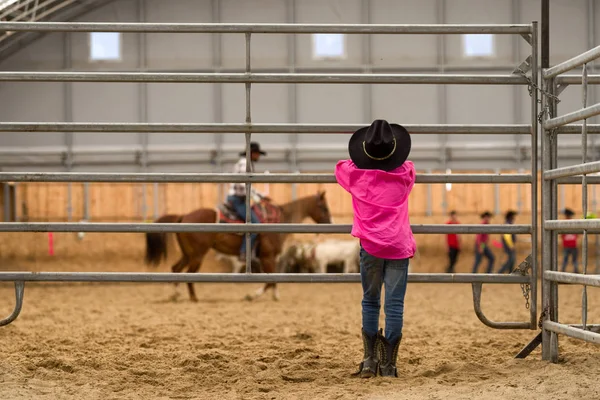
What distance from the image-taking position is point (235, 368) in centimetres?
475

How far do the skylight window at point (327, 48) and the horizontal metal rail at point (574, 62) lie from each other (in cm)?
1534

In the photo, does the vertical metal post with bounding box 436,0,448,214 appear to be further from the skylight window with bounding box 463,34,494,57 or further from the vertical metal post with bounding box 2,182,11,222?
the vertical metal post with bounding box 2,182,11,222

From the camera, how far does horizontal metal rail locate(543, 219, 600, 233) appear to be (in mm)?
3869

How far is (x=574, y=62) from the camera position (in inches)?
169

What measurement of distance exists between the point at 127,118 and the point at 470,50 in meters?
8.36

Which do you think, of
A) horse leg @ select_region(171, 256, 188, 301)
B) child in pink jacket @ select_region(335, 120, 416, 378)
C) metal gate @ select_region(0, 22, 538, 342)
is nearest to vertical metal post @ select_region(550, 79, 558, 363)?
metal gate @ select_region(0, 22, 538, 342)

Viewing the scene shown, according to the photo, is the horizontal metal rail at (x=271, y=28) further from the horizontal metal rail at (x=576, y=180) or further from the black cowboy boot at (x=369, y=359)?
the black cowboy boot at (x=369, y=359)

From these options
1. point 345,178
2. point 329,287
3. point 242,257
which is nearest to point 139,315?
point 242,257

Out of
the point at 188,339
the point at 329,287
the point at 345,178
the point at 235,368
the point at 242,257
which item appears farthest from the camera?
the point at 329,287

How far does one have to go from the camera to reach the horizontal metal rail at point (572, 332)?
382 centimetres

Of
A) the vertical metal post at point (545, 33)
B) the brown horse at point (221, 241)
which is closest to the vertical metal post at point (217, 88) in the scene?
the brown horse at point (221, 241)

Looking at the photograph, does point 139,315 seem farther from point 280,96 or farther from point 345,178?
point 280,96

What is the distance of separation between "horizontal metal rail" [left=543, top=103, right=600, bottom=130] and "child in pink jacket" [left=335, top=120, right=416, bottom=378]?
815 millimetres

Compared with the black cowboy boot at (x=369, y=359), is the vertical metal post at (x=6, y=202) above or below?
above
